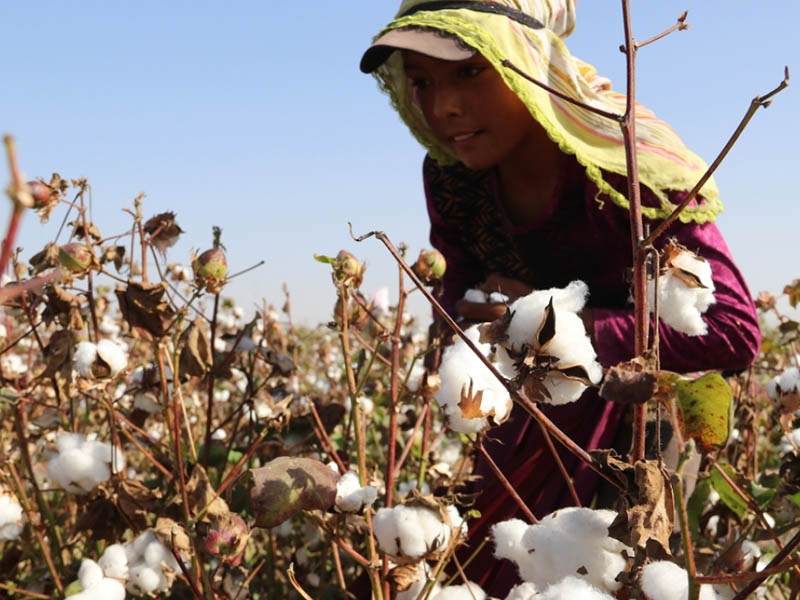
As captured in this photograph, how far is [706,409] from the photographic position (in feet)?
1.63

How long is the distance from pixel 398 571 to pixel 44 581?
0.68 metres

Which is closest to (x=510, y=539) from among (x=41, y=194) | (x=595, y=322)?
(x=595, y=322)

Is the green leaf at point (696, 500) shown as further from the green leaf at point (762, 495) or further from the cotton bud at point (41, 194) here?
the cotton bud at point (41, 194)

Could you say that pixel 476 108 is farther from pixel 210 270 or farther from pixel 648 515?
pixel 648 515

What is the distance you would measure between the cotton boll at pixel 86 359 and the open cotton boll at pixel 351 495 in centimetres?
40

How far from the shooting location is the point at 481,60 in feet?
4.82

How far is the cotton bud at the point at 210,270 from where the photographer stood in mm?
1052

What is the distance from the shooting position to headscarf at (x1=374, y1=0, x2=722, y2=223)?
134cm

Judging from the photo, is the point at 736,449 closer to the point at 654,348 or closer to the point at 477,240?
the point at 477,240

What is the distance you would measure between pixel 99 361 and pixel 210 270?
0.21 metres

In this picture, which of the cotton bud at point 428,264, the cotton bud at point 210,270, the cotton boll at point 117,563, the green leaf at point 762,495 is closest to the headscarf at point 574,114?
the cotton bud at point 428,264

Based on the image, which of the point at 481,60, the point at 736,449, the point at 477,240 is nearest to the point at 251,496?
the point at 481,60

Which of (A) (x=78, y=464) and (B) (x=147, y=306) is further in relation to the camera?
(A) (x=78, y=464)

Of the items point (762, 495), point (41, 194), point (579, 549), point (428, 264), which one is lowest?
point (762, 495)
